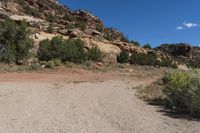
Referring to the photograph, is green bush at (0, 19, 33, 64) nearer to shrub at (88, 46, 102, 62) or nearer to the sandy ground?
shrub at (88, 46, 102, 62)

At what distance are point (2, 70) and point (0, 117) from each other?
22.4 meters

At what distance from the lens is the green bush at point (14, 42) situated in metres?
41.4

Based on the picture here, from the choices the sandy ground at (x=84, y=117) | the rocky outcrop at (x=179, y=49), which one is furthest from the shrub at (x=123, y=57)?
the rocky outcrop at (x=179, y=49)

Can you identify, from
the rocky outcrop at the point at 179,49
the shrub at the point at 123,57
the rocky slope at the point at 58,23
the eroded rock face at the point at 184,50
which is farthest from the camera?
the rocky outcrop at the point at 179,49

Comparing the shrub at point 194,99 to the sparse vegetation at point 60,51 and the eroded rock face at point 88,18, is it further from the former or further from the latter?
the eroded rock face at point 88,18

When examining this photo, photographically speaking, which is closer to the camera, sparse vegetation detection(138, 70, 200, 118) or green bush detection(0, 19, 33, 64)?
sparse vegetation detection(138, 70, 200, 118)

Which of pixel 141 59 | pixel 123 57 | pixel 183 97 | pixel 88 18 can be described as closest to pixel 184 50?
pixel 88 18

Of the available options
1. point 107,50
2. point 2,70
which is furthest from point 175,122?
point 107,50

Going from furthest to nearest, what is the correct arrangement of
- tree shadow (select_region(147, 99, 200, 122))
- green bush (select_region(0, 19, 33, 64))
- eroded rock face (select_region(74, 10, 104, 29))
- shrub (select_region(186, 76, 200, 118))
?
eroded rock face (select_region(74, 10, 104, 29)) < green bush (select_region(0, 19, 33, 64)) < shrub (select_region(186, 76, 200, 118)) < tree shadow (select_region(147, 99, 200, 122))

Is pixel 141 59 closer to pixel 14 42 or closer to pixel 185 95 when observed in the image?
pixel 14 42

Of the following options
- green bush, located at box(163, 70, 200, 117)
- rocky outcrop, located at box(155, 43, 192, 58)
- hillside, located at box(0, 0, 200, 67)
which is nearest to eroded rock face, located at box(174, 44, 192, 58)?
rocky outcrop, located at box(155, 43, 192, 58)

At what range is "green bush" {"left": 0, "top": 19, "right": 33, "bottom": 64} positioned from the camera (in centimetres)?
4138

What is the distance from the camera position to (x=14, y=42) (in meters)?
42.3

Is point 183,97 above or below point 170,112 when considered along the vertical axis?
above
